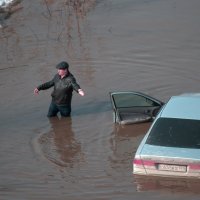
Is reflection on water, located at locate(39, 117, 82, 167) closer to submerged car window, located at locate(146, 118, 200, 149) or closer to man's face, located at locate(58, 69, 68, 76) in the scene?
man's face, located at locate(58, 69, 68, 76)

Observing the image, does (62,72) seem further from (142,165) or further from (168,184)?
(168,184)

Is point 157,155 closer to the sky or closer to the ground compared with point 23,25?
closer to the ground

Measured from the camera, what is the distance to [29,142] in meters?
13.2

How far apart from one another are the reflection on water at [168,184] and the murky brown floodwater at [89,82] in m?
0.02

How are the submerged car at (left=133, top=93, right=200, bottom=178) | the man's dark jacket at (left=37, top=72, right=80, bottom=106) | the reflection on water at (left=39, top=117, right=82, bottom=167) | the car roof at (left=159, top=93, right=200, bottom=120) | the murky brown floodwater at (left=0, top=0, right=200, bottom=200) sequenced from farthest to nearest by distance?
the man's dark jacket at (left=37, top=72, right=80, bottom=106) → the reflection on water at (left=39, top=117, right=82, bottom=167) → the car roof at (left=159, top=93, right=200, bottom=120) → the murky brown floodwater at (left=0, top=0, right=200, bottom=200) → the submerged car at (left=133, top=93, right=200, bottom=178)

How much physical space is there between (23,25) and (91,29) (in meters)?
2.62

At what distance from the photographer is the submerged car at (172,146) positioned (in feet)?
33.8

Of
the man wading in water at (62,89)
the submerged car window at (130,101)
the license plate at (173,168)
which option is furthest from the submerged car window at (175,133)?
the man wading in water at (62,89)

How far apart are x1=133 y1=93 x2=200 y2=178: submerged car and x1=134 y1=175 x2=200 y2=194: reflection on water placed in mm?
235

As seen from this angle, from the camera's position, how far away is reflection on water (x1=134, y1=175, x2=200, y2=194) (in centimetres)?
1045

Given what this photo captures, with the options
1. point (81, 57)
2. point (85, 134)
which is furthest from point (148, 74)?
point (85, 134)

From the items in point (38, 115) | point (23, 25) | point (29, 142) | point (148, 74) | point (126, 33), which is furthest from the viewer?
point (23, 25)

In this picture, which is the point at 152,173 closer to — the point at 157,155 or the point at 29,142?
the point at 157,155

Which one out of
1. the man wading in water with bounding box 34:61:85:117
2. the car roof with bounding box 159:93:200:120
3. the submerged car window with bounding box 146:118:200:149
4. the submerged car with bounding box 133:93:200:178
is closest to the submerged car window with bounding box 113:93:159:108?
the man wading in water with bounding box 34:61:85:117
